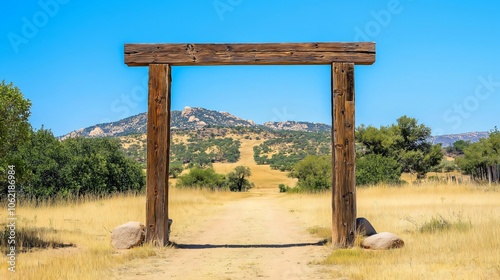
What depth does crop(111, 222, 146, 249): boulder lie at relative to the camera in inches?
407

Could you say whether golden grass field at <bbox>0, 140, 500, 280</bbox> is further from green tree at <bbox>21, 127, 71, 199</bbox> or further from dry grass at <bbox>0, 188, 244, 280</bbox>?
green tree at <bbox>21, 127, 71, 199</bbox>

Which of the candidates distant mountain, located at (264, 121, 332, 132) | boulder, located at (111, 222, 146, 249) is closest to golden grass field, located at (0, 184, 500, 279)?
boulder, located at (111, 222, 146, 249)

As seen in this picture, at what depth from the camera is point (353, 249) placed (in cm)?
995

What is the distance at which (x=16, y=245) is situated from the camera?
9.86 metres

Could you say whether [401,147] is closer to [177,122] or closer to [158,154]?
[158,154]

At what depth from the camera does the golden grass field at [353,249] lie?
743 cm

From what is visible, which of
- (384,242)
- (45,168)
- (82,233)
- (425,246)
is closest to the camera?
(425,246)

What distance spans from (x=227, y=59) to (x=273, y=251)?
432 cm

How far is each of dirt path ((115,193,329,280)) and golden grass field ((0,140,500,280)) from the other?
0.39m

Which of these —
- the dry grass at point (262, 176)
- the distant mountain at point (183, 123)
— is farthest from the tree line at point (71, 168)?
the distant mountain at point (183, 123)

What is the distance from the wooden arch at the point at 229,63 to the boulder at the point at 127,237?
0.22 metres

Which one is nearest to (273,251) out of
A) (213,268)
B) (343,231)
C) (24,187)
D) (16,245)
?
(343,231)

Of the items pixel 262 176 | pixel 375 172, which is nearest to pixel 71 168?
pixel 375 172

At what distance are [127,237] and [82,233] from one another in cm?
248
